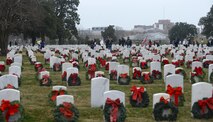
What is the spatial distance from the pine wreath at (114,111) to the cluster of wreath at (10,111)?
2.16 meters

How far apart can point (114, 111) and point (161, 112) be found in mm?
1316

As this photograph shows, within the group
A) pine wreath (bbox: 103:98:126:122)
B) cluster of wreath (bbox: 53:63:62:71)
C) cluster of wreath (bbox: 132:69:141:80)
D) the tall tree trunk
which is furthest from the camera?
the tall tree trunk

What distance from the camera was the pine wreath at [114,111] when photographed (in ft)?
34.4

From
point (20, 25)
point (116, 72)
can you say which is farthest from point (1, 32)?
point (116, 72)

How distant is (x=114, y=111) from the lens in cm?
1048

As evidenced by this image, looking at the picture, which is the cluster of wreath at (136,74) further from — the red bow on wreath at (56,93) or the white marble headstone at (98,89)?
the red bow on wreath at (56,93)

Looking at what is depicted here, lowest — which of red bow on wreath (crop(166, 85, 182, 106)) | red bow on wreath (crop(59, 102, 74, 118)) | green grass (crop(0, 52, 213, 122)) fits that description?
green grass (crop(0, 52, 213, 122))

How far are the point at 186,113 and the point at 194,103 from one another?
703mm

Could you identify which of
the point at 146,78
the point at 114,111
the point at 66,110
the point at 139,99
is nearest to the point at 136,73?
the point at 146,78

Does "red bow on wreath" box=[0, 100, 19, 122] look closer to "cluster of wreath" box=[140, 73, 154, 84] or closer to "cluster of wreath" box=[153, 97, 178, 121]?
"cluster of wreath" box=[153, 97, 178, 121]

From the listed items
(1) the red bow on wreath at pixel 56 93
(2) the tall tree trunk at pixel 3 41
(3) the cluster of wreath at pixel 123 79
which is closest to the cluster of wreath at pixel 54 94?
(1) the red bow on wreath at pixel 56 93

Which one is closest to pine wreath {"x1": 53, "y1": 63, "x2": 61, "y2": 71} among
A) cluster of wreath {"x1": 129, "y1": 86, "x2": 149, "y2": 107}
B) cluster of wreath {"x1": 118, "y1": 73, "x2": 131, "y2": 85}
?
cluster of wreath {"x1": 118, "y1": 73, "x2": 131, "y2": 85}

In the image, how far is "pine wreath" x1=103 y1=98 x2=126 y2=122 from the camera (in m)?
10.5

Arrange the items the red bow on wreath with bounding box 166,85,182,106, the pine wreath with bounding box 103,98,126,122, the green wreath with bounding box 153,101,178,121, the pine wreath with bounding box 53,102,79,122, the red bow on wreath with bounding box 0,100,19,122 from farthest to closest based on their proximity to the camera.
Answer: the red bow on wreath with bounding box 166,85,182,106 < the green wreath with bounding box 153,101,178,121 < the pine wreath with bounding box 103,98,126,122 < the pine wreath with bounding box 53,102,79,122 < the red bow on wreath with bounding box 0,100,19,122
